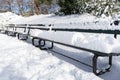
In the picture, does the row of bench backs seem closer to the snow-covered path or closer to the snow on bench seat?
the snow on bench seat

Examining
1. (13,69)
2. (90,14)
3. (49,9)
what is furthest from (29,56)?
(49,9)

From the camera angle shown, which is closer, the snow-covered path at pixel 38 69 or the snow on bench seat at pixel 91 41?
the snow on bench seat at pixel 91 41

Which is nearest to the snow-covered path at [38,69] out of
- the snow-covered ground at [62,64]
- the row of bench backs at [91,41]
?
the snow-covered ground at [62,64]

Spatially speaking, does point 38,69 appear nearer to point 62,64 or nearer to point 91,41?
point 62,64

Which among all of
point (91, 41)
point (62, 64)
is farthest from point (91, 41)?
point (62, 64)

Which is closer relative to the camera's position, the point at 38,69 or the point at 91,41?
the point at 91,41

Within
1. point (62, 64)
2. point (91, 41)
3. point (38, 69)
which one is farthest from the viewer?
point (62, 64)

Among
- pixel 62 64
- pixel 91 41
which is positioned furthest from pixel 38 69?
pixel 91 41

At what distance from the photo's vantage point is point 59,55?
7.84 meters

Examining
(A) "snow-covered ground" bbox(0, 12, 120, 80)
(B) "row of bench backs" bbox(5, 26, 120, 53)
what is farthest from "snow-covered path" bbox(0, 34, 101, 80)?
(B) "row of bench backs" bbox(5, 26, 120, 53)

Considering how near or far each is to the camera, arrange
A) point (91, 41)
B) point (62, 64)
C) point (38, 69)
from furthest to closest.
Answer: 1. point (62, 64)
2. point (38, 69)
3. point (91, 41)

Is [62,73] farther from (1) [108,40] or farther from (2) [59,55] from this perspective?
(2) [59,55]

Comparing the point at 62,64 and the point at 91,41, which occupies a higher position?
the point at 91,41

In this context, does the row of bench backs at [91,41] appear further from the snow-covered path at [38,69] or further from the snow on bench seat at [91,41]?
the snow-covered path at [38,69]
